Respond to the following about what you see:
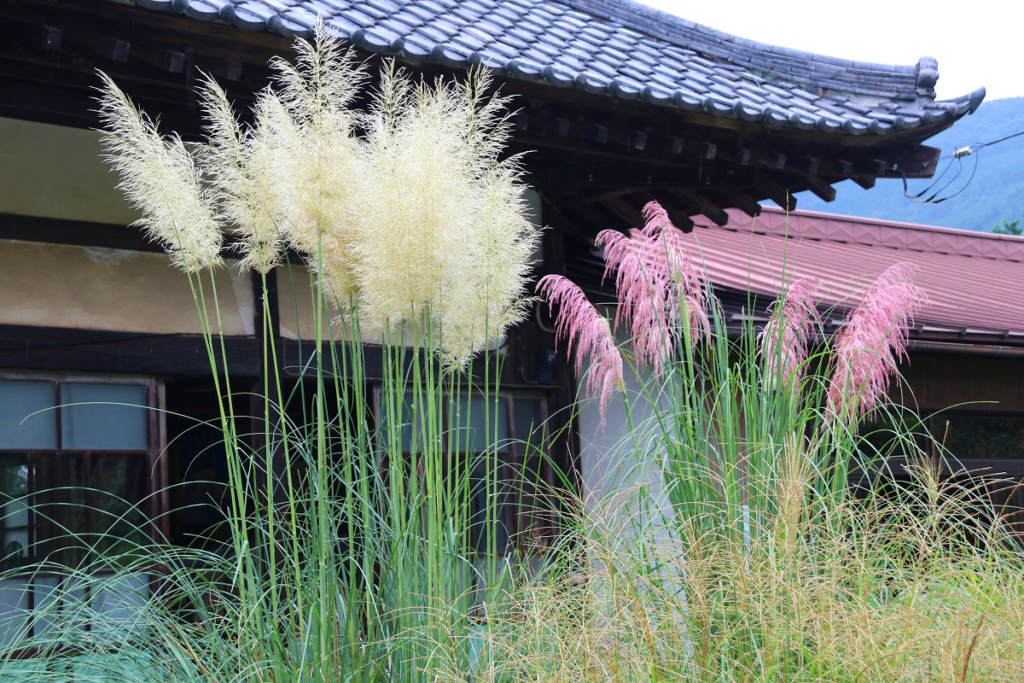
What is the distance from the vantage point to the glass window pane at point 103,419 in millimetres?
3172

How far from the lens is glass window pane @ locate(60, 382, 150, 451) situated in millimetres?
3172

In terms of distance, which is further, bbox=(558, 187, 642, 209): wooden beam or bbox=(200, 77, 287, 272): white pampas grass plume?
bbox=(558, 187, 642, 209): wooden beam

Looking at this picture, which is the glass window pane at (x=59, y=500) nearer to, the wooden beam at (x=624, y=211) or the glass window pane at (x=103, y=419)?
the glass window pane at (x=103, y=419)

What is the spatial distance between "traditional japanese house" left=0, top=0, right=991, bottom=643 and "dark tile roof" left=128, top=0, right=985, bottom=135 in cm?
1

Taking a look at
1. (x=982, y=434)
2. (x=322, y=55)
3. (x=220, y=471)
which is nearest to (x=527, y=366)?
(x=322, y=55)

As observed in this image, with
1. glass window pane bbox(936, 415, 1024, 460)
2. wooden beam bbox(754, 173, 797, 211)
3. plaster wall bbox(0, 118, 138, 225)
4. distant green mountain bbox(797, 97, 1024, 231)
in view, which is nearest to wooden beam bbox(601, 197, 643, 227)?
wooden beam bbox(754, 173, 797, 211)

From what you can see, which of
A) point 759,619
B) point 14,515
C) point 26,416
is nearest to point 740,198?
point 759,619

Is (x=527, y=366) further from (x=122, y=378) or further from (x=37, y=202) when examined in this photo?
(x=37, y=202)

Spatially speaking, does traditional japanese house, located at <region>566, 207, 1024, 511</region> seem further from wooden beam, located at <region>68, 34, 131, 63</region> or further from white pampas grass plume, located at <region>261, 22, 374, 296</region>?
wooden beam, located at <region>68, 34, 131, 63</region>

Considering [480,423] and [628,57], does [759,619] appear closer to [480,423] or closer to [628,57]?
[480,423]

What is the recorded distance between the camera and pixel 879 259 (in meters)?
8.23

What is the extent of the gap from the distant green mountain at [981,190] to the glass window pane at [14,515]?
2677 centimetres

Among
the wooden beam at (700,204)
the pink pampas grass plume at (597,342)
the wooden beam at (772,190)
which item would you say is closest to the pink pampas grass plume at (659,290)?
the pink pampas grass plume at (597,342)

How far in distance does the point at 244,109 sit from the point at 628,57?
1.67m
